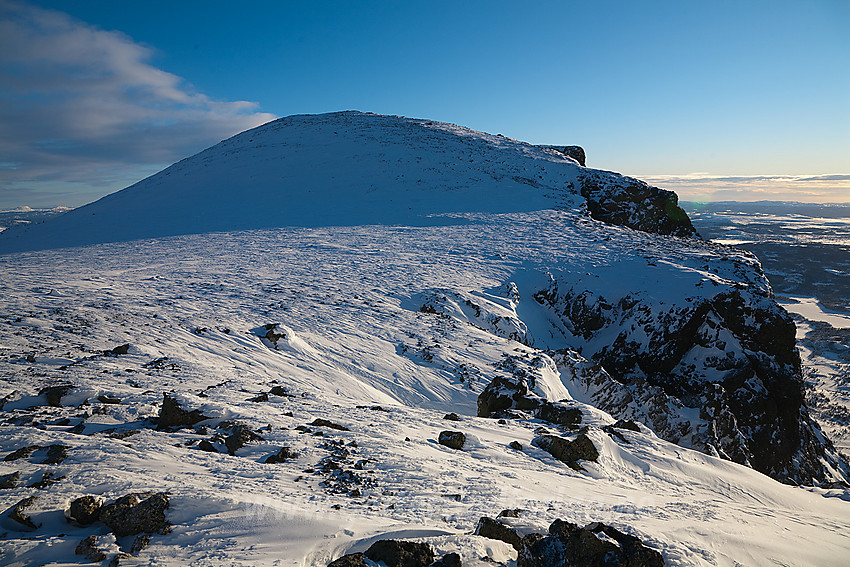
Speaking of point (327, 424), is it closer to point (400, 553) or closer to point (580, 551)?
point (400, 553)

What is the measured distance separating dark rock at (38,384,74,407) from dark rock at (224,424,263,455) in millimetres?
2999

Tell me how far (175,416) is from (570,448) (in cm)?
701

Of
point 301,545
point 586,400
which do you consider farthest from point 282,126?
point 301,545

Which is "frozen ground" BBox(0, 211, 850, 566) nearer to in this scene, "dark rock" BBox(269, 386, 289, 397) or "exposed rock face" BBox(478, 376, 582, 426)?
"dark rock" BBox(269, 386, 289, 397)

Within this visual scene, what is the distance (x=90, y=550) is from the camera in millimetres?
3467

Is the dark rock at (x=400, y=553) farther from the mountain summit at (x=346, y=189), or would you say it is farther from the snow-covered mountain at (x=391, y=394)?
the mountain summit at (x=346, y=189)

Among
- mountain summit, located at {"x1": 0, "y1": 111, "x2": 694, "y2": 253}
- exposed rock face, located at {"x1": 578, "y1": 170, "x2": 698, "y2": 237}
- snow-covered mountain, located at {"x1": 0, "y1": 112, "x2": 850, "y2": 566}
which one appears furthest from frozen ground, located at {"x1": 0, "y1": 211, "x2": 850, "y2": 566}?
exposed rock face, located at {"x1": 578, "y1": 170, "x2": 698, "y2": 237}

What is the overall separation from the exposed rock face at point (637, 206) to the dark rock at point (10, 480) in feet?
115

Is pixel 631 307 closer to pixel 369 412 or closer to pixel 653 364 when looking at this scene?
pixel 653 364

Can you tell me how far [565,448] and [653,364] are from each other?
10.7 metres

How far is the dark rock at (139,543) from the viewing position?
11.7 ft

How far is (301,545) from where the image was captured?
152 inches

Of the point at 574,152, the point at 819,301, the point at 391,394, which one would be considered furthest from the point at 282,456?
the point at 819,301

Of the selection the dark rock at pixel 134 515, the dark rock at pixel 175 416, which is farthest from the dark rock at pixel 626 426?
the dark rock at pixel 134 515
